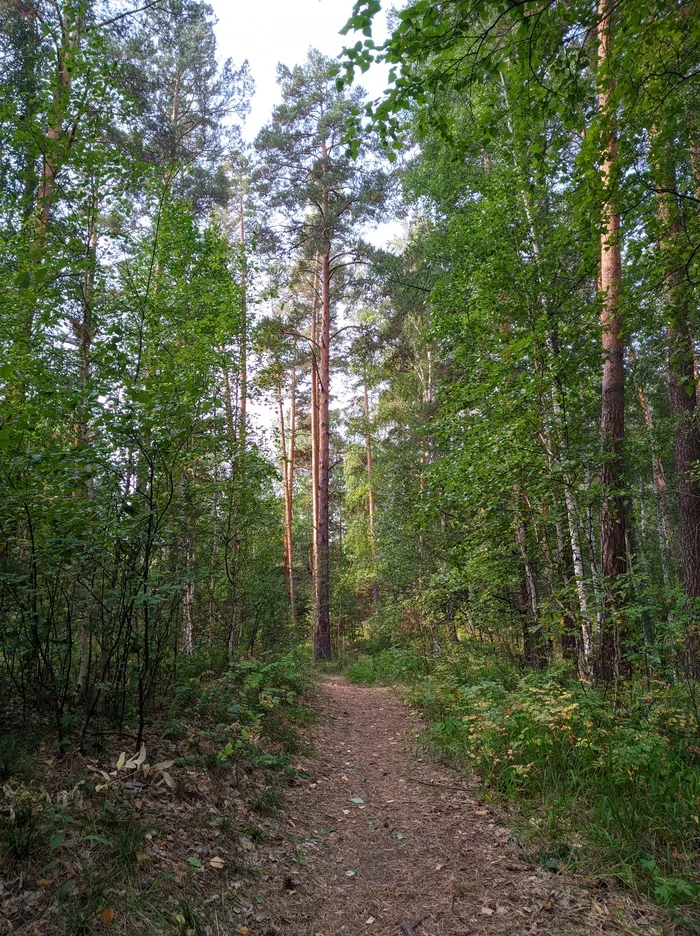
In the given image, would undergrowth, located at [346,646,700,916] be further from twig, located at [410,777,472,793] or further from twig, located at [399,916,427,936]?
twig, located at [399,916,427,936]

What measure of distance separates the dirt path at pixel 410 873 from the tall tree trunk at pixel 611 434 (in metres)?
2.27

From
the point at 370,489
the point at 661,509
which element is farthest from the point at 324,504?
the point at 661,509

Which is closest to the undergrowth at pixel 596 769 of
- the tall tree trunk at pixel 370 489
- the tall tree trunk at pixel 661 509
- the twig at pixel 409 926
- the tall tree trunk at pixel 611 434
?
the tall tree trunk at pixel 611 434

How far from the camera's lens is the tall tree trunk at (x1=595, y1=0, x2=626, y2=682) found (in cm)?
488

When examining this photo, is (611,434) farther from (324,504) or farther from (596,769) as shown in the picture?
(324,504)

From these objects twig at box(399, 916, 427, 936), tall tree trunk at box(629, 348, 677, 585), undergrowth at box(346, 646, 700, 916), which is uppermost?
tall tree trunk at box(629, 348, 677, 585)

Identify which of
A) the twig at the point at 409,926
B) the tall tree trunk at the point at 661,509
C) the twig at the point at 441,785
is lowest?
the twig at the point at 441,785

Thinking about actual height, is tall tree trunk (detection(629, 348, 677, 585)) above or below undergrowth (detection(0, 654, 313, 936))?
above

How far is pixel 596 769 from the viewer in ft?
12.9

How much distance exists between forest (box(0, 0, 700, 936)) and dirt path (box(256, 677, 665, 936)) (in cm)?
21

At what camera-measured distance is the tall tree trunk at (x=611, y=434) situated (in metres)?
4.88

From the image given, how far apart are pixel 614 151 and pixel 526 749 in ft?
18.1

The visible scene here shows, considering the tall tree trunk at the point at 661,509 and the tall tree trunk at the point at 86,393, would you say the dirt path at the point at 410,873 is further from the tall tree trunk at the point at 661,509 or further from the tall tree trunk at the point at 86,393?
the tall tree trunk at the point at 661,509

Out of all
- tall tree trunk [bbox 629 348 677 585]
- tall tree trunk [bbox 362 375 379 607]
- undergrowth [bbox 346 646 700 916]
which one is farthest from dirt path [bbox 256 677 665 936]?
tall tree trunk [bbox 362 375 379 607]
